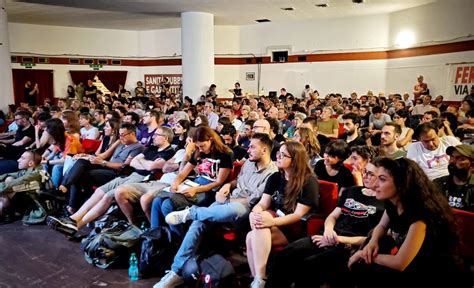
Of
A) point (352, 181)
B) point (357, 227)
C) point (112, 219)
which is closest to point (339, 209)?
point (357, 227)

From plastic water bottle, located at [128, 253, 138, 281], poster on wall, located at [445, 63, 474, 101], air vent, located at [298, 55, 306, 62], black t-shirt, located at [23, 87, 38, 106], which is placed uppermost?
air vent, located at [298, 55, 306, 62]

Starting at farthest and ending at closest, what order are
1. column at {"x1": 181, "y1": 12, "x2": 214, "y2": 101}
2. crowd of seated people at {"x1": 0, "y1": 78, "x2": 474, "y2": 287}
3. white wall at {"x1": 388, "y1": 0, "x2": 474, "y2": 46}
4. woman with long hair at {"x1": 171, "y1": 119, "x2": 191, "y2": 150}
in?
column at {"x1": 181, "y1": 12, "x2": 214, "y2": 101}
white wall at {"x1": 388, "y1": 0, "x2": 474, "y2": 46}
woman with long hair at {"x1": 171, "y1": 119, "x2": 191, "y2": 150}
crowd of seated people at {"x1": 0, "y1": 78, "x2": 474, "y2": 287}

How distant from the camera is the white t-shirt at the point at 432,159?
167 inches

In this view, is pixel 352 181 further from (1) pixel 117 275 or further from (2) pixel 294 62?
(2) pixel 294 62

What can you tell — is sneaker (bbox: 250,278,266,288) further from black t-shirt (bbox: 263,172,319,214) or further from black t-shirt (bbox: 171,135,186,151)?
black t-shirt (bbox: 171,135,186,151)

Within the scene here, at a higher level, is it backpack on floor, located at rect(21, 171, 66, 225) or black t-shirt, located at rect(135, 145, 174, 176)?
black t-shirt, located at rect(135, 145, 174, 176)

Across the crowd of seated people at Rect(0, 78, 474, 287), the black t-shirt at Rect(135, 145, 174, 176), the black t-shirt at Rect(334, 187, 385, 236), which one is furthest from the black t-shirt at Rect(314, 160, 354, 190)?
the black t-shirt at Rect(135, 145, 174, 176)

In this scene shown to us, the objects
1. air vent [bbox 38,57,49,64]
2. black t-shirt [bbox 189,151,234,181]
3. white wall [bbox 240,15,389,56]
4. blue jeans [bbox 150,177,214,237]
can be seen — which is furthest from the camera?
air vent [bbox 38,57,49,64]

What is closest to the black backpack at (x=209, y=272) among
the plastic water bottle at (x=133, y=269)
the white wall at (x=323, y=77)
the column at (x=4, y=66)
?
the plastic water bottle at (x=133, y=269)

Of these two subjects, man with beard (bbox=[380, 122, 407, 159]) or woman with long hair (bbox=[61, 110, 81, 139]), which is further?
woman with long hair (bbox=[61, 110, 81, 139])

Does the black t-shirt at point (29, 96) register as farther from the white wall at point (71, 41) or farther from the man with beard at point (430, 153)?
the man with beard at point (430, 153)

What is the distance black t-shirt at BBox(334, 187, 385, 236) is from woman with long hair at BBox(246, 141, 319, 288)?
27cm

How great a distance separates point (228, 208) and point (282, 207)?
0.47 m

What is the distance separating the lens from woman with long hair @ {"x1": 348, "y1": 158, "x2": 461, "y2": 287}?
2324mm
